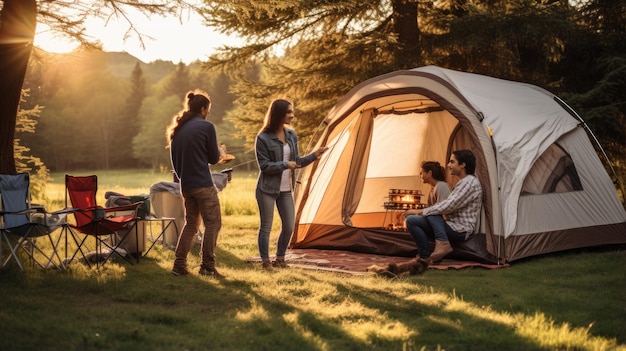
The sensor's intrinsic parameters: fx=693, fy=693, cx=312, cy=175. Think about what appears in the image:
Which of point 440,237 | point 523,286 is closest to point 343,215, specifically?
point 440,237

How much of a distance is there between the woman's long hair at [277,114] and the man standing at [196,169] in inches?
26.0

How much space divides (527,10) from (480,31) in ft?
2.41

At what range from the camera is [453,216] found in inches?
289

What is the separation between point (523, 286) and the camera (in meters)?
6.02

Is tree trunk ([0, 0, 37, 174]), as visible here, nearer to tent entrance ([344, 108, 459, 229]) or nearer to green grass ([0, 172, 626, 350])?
green grass ([0, 172, 626, 350])

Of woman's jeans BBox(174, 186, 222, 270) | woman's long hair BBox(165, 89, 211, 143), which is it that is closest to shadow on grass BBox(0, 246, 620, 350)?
woman's jeans BBox(174, 186, 222, 270)

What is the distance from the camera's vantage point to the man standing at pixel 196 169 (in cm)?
614

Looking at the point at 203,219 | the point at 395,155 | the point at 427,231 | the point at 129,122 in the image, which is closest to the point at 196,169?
the point at 203,219

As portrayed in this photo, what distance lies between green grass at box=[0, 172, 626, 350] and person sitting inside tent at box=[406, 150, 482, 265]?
483 mm

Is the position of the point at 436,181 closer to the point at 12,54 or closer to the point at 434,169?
the point at 434,169

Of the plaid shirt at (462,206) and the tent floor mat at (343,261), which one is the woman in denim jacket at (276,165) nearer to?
the tent floor mat at (343,261)

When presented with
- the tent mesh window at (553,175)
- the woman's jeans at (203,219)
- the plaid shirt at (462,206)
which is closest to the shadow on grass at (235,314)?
the woman's jeans at (203,219)

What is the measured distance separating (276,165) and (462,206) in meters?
2.05

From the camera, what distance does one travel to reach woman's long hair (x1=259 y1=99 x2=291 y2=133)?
6680mm
